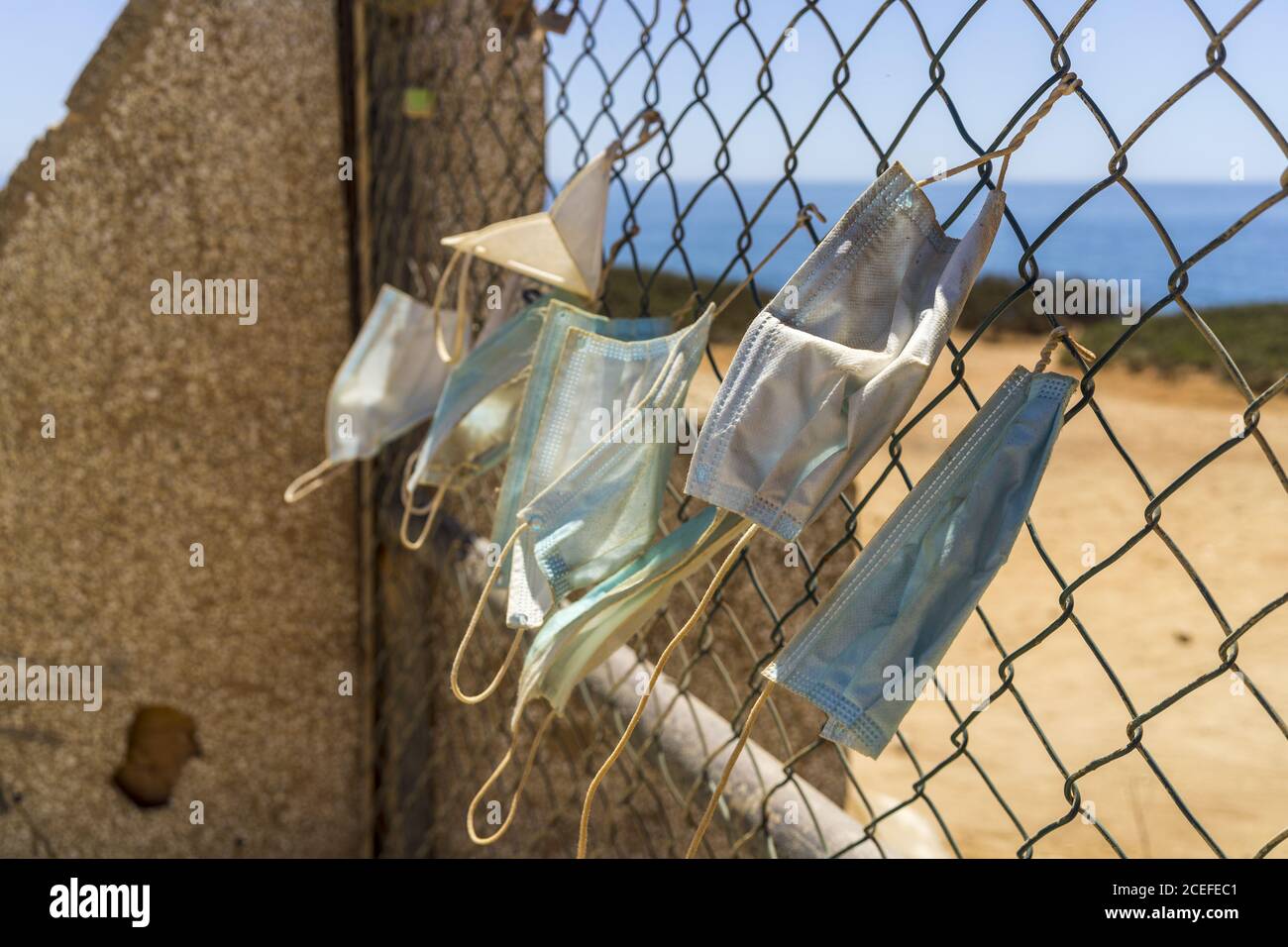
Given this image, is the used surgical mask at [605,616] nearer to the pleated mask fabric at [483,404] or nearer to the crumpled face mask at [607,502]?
the crumpled face mask at [607,502]

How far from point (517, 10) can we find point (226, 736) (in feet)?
6.43

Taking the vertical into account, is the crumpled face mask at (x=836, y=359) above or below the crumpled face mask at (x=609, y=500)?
above

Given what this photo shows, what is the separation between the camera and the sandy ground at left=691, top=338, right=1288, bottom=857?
4965 millimetres

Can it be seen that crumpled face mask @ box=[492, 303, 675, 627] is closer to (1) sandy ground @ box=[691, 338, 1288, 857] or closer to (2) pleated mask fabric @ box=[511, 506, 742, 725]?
(2) pleated mask fabric @ box=[511, 506, 742, 725]

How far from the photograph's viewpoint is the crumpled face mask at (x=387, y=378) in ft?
6.98

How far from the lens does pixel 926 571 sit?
36.0 inches

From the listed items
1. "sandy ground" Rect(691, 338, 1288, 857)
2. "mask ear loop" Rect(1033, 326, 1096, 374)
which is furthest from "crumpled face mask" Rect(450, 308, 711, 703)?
"sandy ground" Rect(691, 338, 1288, 857)

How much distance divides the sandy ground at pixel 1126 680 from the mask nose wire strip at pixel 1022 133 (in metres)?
1.34

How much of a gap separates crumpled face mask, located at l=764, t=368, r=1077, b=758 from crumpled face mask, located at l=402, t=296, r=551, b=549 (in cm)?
81

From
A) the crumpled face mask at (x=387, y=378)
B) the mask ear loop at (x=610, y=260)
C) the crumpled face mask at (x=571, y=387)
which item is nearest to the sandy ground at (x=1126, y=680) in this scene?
the crumpled face mask at (x=387, y=378)

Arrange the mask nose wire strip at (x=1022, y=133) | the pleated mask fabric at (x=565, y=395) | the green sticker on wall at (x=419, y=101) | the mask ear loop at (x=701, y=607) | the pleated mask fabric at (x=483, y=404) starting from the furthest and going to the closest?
the green sticker on wall at (x=419, y=101) < the pleated mask fabric at (x=483, y=404) < the pleated mask fabric at (x=565, y=395) < the mask ear loop at (x=701, y=607) < the mask nose wire strip at (x=1022, y=133)
